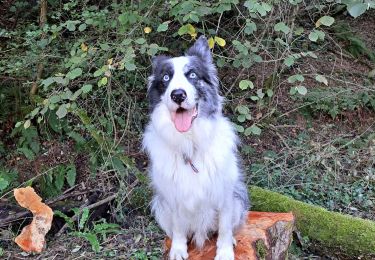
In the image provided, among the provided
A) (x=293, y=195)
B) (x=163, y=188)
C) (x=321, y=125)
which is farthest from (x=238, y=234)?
(x=321, y=125)

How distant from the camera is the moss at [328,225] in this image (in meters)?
4.70

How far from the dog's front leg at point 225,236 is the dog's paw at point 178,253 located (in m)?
0.29

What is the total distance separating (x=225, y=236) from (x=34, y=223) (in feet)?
7.42

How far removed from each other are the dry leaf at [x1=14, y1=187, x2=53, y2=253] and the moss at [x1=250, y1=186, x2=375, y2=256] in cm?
225

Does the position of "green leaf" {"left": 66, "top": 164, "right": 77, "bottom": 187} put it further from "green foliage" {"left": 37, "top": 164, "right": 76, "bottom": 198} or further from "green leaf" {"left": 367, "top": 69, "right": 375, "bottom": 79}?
"green leaf" {"left": 367, "top": 69, "right": 375, "bottom": 79}

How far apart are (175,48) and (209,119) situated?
312cm

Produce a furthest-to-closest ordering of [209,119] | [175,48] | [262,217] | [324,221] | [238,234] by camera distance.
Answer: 1. [175,48]
2. [324,221]
3. [262,217]
4. [238,234]
5. [209,119]

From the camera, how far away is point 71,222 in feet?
17.5

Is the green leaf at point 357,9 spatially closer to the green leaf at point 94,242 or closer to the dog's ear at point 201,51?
the dog's ear at point 201,51

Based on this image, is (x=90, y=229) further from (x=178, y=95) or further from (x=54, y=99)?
(x=178, y=95)

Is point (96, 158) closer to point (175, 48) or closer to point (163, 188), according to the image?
point (175, 48)

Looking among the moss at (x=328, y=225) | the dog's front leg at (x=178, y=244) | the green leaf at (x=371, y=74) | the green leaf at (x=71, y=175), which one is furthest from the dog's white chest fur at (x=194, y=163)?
the green leaf at (x=371, y=74)

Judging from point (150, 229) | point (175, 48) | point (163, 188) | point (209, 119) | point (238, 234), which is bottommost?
point (150, 229)

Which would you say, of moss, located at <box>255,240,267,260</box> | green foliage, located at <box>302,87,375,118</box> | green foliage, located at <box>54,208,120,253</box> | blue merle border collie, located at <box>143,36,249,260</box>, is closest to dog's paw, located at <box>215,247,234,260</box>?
blue merle border collie, located at <box>143,36,249,260</box>
